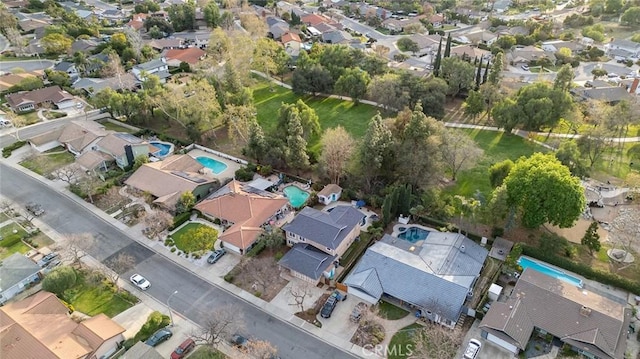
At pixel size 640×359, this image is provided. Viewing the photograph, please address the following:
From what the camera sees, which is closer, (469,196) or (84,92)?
(469,196)

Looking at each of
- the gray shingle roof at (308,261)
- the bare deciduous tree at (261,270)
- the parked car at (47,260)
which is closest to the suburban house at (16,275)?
the parked car at (47,260)

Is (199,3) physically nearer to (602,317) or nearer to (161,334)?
(161,334)

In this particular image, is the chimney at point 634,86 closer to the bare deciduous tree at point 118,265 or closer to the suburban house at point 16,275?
the bare deciduous tree at point 118,265

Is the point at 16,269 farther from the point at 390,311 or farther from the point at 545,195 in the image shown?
the point at 545,195

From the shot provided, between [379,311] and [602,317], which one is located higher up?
[602,317]

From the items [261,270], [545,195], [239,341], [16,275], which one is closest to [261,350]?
[239,341]

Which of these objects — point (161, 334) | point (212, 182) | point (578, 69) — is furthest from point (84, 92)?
point (578, 69)
